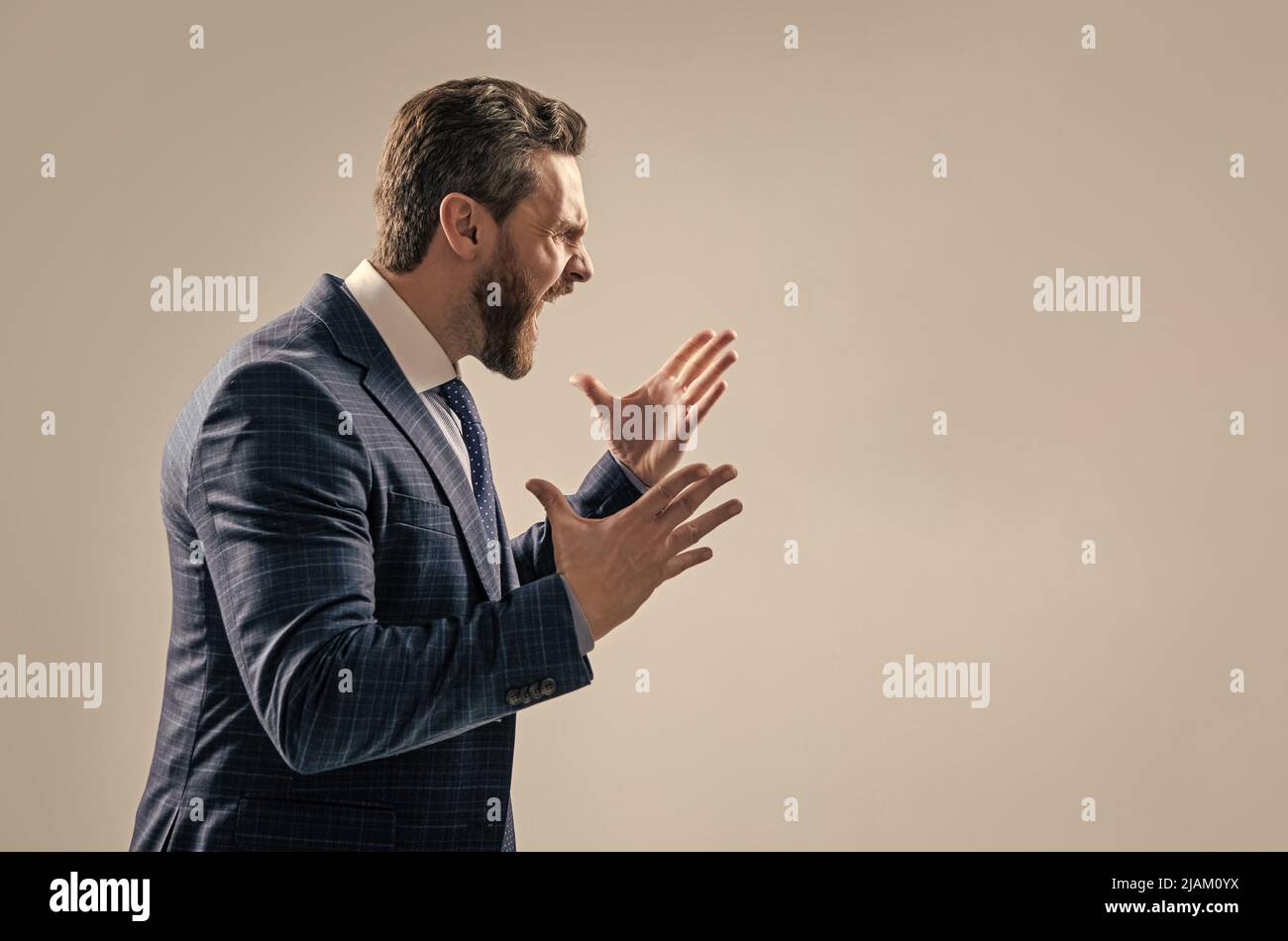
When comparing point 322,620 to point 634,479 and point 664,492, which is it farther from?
point 634,479

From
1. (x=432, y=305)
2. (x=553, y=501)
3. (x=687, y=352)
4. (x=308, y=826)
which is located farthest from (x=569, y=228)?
(x=308, y=826)

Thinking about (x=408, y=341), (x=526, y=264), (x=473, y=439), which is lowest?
(x=473, y=439)

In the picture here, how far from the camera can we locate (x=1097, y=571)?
3.11 m

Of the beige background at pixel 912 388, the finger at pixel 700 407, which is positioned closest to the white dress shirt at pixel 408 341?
the finger at pixel 700 407

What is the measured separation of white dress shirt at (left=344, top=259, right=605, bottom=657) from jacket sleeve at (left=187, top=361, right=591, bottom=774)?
0.70 feet

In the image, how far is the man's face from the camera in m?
1.41

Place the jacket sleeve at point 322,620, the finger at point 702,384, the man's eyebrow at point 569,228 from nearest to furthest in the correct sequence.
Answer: the jacket sleeve at point 322,620
the man's eyebrow at point 569,228
the finger at point 702,384

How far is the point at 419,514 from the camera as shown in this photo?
48.2 inches

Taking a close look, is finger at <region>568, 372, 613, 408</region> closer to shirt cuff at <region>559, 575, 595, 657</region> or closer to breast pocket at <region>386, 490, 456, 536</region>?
breast pocket at <region>386, 490, 456, 536</region>

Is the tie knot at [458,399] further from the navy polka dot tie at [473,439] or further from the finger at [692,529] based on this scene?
the finger at [692,529]

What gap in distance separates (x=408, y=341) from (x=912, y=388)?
2028mm

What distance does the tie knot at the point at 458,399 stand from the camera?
1.43 meters

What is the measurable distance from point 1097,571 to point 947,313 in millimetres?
806

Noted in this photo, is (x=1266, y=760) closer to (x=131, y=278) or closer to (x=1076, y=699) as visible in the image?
(x=1076, y=699)
